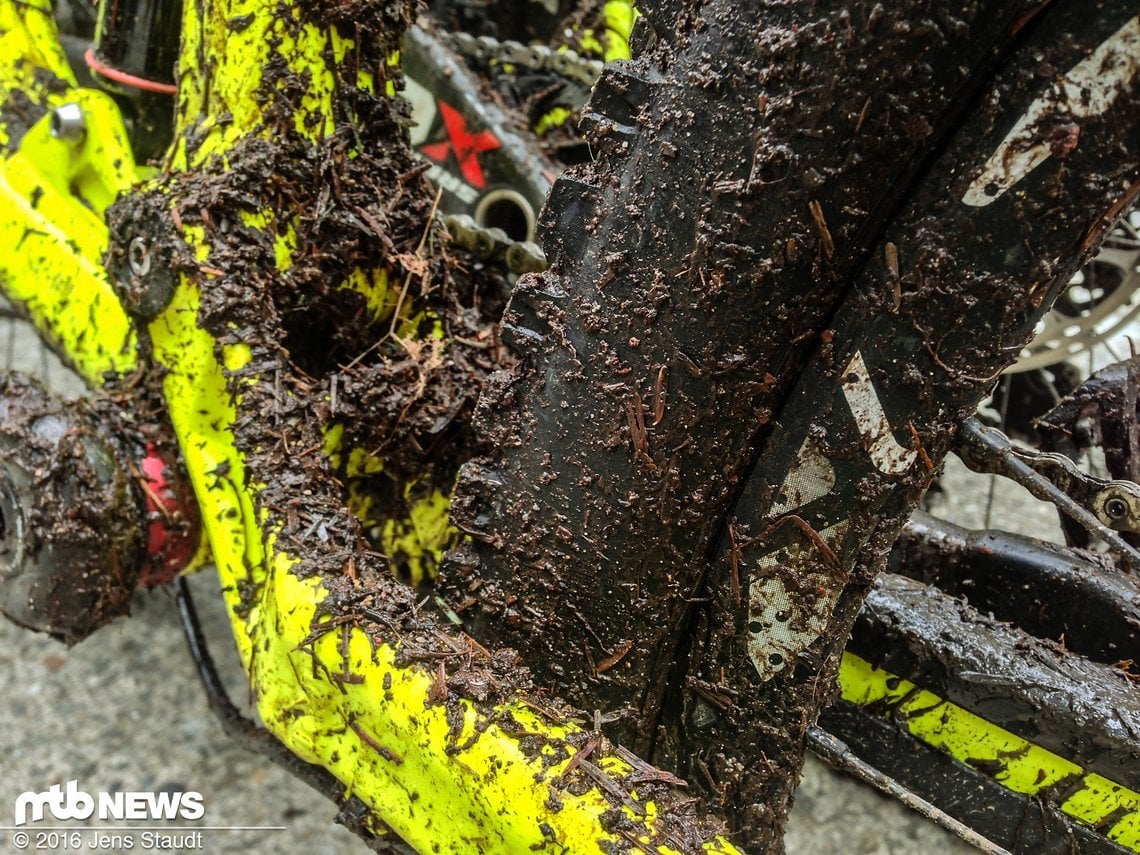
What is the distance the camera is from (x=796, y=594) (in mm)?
726

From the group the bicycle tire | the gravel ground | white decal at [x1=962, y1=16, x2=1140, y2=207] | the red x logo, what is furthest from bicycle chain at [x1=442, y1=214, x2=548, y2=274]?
white decal at [x1=962, y1=16, x2=1140, y2=207]

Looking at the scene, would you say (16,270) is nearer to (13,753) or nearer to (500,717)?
(13,753)

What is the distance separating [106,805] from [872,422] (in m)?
1.30

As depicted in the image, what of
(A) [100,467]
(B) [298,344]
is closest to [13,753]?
(A) [100,467]

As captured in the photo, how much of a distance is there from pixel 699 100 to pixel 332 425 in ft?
1.78

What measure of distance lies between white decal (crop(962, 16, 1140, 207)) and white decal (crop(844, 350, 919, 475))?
0.44ft

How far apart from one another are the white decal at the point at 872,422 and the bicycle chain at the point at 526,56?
1193mm

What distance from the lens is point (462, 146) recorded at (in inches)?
64.9

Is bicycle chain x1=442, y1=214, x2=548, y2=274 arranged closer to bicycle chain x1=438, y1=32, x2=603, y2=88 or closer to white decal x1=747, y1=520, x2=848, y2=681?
bicycle chain x1=438, y1=32, x2=603, y2=88

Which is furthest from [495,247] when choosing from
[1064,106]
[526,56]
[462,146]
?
[1064,106]

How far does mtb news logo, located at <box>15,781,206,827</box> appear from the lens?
137 centimetres

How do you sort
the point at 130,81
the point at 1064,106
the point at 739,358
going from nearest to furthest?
the point at 1064,106
the point at 739,358
the point at 130,81

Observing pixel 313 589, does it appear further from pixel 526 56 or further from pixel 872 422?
pixel 526 56

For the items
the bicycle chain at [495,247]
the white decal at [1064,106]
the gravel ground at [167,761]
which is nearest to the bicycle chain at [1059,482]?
the white decal at [1064,106]
